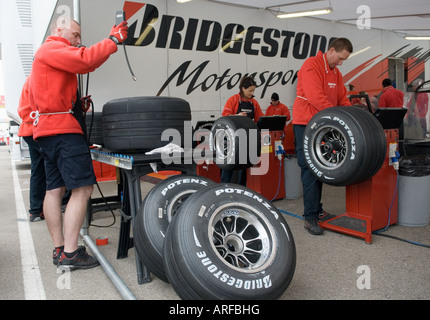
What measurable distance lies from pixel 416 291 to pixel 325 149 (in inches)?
51.5

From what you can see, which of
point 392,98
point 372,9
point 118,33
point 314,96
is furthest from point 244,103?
point 372,9

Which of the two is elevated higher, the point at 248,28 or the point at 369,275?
the point at 248,28

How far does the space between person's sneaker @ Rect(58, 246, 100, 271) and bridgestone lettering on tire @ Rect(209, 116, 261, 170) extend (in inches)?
70.4

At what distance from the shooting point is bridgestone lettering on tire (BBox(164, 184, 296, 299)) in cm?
174

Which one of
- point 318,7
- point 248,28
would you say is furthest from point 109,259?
point 318,7

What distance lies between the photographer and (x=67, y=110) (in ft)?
8.22

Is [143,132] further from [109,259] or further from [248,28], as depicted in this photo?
[248,28]

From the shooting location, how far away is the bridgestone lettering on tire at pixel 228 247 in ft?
5.69

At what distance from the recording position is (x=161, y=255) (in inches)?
84.4

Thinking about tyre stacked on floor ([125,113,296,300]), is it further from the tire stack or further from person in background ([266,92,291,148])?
person in background ([266,92,291,148])

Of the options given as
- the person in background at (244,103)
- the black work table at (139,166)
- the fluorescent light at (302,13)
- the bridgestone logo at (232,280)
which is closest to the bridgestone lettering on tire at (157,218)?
the black work table at (139,166)

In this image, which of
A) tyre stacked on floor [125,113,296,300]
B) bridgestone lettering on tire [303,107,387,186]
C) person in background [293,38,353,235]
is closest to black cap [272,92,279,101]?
person in background [293,38,353,235]

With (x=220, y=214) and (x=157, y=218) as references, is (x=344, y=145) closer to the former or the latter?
(x=220, y=214)

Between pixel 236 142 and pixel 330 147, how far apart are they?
1122 mm
